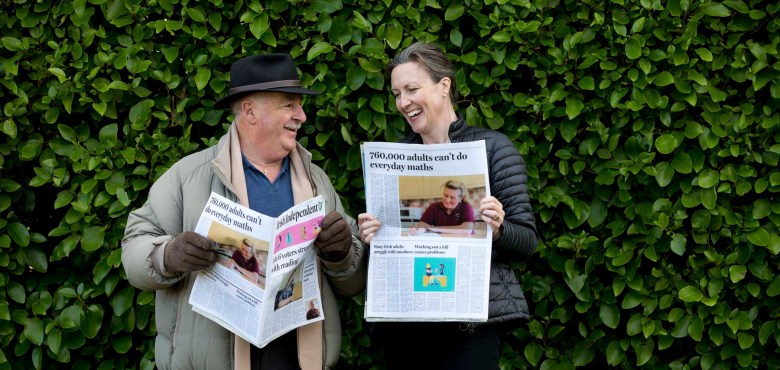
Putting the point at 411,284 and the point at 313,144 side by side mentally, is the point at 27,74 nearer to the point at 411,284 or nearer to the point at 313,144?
the point at 313,144

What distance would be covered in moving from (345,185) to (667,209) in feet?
4.22

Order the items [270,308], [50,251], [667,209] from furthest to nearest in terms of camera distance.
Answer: [50,251]
[667,209]
[270,308]

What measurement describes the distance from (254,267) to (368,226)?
409 millimetres

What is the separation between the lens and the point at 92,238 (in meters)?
3.84

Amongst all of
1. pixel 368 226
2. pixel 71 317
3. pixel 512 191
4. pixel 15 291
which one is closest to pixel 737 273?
pixel 512 191

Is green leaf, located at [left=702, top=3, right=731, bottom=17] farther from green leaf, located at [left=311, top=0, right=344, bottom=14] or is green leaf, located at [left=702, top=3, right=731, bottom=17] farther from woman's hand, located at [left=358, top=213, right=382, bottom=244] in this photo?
woman's hand, located at [left=358, top=213, right=382, bottom=244]

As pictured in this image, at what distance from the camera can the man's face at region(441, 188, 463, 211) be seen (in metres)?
3.03

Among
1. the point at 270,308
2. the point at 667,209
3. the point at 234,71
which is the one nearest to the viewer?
the point at 270,308

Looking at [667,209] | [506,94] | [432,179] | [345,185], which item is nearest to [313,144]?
[345,185]

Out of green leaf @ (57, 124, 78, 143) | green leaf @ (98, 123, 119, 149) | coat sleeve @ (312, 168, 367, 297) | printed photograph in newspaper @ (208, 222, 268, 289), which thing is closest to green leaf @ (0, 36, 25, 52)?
green leaf @ (57, 124, 78, 143)

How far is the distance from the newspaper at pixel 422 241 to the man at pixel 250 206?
5.4 inches

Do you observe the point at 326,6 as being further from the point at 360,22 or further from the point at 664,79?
the point at 664,79

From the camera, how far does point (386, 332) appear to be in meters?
3.29

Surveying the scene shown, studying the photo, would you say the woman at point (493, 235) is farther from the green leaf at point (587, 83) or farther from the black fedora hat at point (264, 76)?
the green leaf at point (587, 83)
